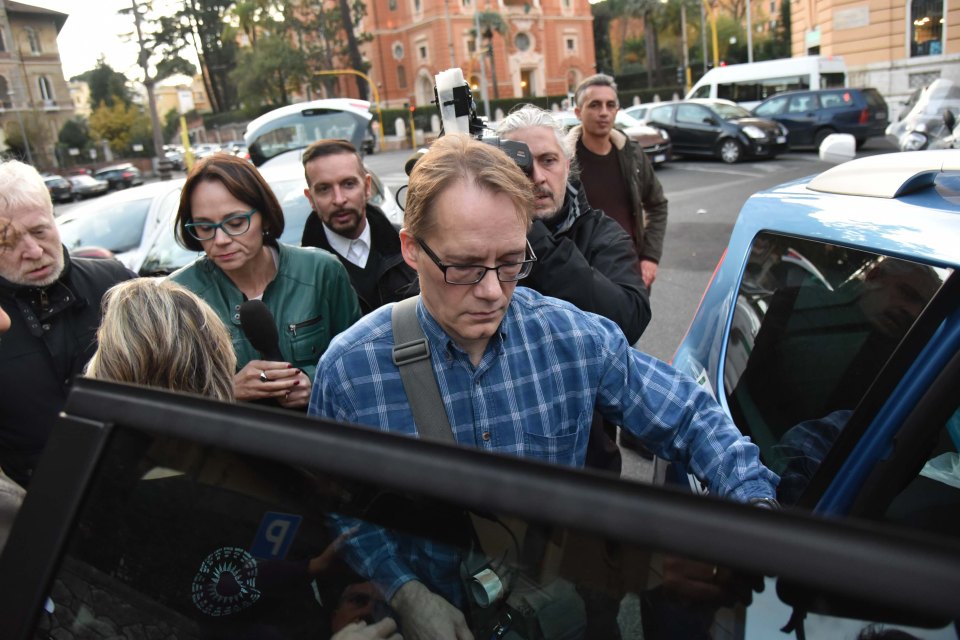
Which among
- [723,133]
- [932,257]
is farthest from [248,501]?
[723,133]

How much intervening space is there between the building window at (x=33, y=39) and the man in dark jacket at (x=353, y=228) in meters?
65.3

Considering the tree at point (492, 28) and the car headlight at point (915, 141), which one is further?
the tree at point (492, 28)

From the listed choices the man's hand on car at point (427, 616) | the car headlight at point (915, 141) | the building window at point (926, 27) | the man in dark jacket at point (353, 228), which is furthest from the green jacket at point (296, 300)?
the building window at point (926, 27)

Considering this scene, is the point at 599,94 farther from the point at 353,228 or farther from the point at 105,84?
the point at 105,84

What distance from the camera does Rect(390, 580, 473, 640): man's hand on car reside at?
95 centimetres

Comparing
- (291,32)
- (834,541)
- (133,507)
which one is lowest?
(133,507)

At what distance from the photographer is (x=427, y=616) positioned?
3.18ft

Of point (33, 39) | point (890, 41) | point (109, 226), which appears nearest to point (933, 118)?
point (109, 226)

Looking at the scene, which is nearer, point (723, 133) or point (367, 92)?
point (723, 133)

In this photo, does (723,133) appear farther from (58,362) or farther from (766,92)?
(58,362)

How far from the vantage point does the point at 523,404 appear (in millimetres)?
1533

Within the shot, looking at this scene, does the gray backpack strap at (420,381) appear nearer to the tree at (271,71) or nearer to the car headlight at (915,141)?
the car headlight at (915,141)

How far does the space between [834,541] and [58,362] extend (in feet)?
8.10

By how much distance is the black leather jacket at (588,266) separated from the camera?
7.18 ft
